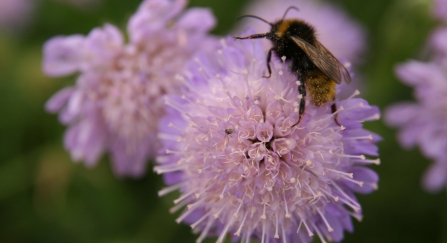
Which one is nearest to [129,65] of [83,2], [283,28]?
[283,28]

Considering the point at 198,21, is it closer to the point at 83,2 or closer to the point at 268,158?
the point at 268,158

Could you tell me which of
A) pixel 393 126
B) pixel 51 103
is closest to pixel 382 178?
pixel 393 126

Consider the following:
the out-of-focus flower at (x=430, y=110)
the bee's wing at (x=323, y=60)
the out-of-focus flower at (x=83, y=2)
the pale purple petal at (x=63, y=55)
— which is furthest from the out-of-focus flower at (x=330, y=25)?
the bee's wing at (x=323, y=60)

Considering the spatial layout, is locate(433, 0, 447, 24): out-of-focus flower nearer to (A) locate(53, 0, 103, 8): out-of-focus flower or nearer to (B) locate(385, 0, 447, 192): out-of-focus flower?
(B) locate(385, 0, 447, 192): out-of-focus flower

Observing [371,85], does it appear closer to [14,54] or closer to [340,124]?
[340,124]

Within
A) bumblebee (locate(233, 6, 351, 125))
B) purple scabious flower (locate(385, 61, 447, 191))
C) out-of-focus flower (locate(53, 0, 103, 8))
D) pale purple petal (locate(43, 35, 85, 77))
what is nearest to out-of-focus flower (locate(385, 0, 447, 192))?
purple scabious flower (locate(385, 61, 447, 191))
